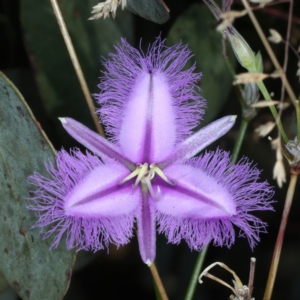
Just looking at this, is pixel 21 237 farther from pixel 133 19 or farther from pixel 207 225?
pixel 133 19

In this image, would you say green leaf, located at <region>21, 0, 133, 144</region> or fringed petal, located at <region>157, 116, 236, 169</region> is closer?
fringed petal, located at <region>157, 116, 236, 169</region>

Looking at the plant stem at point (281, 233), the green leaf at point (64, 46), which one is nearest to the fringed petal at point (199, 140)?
the plant stem at point (281, 233)

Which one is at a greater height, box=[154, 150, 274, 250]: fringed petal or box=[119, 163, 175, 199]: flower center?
box=[119, 163, 175, 199]: flower center

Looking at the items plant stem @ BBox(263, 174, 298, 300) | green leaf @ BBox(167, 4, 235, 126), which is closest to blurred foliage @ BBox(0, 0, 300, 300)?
green leaf @ BBox(167, 4, 235, 126)

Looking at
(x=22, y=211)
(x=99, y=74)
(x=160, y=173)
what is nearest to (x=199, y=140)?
(x=160, y=173)

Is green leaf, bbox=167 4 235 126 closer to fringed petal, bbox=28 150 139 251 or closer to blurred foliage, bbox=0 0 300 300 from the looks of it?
blurred foliage, bbox=0 0 300 300

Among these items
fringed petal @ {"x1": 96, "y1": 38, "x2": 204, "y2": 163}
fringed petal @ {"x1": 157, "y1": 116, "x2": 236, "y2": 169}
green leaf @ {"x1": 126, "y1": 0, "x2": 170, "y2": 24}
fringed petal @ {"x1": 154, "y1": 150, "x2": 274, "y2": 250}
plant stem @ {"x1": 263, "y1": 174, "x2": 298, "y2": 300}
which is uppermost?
green leaf @ {"x1": 126, "y1": 0, "x2": 170, "y2": 24}

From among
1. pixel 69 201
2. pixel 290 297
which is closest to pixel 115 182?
pixel 69 201
